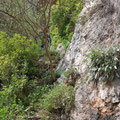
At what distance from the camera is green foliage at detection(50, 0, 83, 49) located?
717cm

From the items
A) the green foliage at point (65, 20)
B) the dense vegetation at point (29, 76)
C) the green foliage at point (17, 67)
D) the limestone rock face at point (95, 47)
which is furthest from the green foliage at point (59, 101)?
the green foliage at point (65, 20)

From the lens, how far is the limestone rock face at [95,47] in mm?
2723

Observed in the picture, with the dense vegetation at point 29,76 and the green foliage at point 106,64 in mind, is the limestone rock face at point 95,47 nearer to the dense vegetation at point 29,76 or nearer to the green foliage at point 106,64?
the green foliage at point 106,64

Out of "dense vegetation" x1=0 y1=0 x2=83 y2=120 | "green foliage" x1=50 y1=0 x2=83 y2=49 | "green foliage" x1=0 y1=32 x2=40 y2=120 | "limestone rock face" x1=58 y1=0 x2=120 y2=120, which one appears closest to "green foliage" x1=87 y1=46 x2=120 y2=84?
"limestone rock face" x1=58 y1=0 x2=120 y2=120

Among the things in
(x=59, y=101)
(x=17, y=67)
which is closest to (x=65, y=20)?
(x=17, y=67)

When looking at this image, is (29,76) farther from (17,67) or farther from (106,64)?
(106,64)

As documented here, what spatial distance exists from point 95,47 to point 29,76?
3352mm

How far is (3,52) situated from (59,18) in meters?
4.57

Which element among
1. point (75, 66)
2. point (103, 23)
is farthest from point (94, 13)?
point (75, 66)

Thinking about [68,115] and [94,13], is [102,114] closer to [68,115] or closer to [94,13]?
[68,115]

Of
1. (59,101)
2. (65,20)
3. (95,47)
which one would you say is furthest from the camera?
(65,20)

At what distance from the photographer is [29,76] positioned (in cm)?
580

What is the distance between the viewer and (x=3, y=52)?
5.39 m

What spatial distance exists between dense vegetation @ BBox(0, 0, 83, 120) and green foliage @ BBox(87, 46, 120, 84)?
1.08 m
